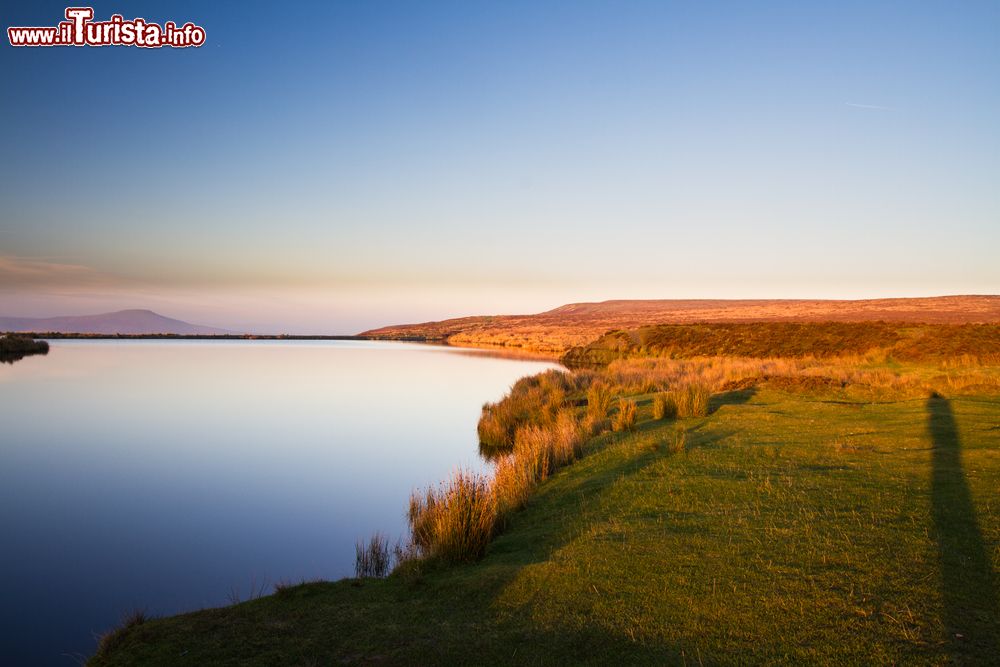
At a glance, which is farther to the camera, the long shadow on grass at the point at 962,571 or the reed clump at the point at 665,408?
the reed clump at the point at 665,408

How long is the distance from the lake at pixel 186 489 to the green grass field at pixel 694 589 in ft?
7.07

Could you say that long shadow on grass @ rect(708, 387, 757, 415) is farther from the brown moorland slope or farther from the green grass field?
the brown moorland slope

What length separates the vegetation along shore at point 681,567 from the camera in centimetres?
411

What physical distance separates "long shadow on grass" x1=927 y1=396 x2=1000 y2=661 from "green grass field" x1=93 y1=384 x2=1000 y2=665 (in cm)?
2

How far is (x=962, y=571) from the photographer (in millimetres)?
4727

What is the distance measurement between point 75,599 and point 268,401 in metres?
17.2

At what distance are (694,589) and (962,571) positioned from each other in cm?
218

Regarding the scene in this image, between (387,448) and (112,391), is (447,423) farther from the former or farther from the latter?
(112,391)

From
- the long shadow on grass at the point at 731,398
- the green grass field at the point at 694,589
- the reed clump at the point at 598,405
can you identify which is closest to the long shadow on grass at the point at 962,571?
the green grass field at the point at 694,589

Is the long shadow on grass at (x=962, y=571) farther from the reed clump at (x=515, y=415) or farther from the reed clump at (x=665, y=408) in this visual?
the reed clump at (x=515, y=415)

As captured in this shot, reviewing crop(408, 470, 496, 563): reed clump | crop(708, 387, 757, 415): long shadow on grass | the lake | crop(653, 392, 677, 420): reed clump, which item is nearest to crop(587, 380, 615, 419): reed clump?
crop(653, 392, 677, 420): reed clump

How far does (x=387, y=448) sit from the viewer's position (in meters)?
15.7

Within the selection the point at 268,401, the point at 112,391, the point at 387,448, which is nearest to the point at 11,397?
the point at 112,391

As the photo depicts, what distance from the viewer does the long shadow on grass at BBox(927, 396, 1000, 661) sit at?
3799 mm
